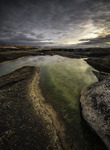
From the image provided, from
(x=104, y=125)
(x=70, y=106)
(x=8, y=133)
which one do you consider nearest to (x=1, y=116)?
(x=8, y=133)

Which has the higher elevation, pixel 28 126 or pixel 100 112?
pixel 100 112

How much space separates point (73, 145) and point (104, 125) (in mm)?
1518

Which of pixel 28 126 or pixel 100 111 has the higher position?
pixel 100 111

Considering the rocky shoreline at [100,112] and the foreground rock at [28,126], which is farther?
the rocky shoreline at [100,112]

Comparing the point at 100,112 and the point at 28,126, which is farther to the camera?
the point at 100,112

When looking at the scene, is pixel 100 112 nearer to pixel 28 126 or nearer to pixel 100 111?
pixel 100 111

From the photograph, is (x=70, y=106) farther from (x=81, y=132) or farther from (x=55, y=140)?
(x=55, y=140)

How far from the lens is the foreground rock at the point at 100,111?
278 cm

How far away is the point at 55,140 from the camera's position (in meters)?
2.72

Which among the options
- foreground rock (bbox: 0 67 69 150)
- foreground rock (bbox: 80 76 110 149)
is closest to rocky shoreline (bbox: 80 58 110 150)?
foreground rock (bbox: 80 76 110 149)

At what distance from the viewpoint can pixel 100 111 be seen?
136 inches

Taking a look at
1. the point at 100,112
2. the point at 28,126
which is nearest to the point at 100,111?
the point at 100,112

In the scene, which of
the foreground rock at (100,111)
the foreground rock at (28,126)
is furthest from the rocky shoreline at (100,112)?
the foreground rock at (28,126)

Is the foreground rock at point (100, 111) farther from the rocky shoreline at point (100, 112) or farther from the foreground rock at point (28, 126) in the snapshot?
the foreground rock at point (28, 126)
